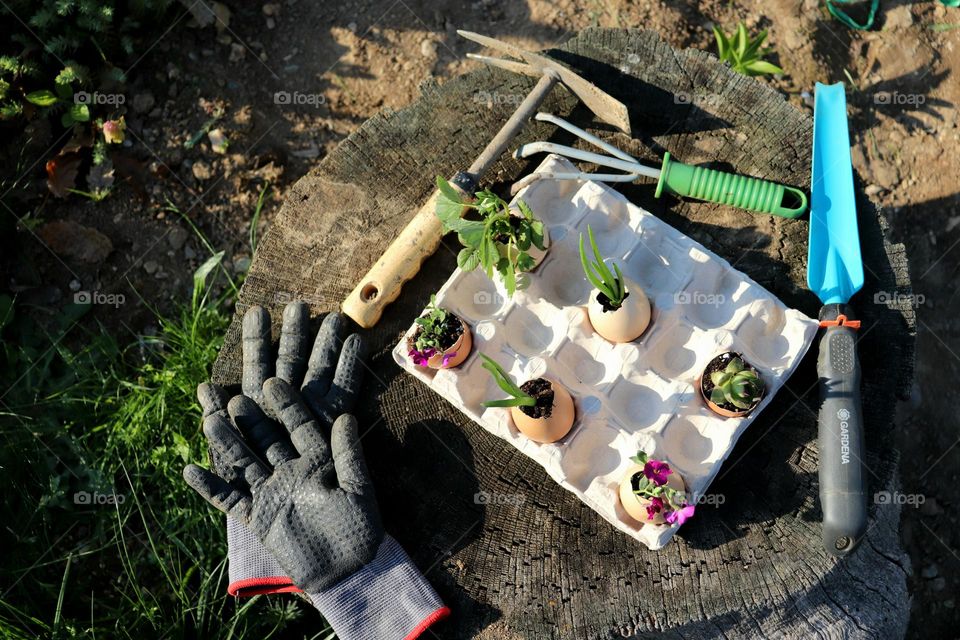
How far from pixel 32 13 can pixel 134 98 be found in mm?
563

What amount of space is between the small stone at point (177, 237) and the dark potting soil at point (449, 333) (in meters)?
1.97

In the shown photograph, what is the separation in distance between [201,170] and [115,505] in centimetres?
164

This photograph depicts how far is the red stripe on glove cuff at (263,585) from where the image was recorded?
2689 mm

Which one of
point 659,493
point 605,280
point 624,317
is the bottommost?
point 659,493

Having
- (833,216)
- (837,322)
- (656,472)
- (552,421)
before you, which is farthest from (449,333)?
(833,216)

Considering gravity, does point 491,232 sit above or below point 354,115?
above

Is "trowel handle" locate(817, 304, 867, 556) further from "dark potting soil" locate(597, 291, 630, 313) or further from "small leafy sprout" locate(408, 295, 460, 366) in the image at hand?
"small leafy sprout" locate(408, 295, 460, 366)

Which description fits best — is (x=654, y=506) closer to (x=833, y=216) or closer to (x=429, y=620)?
(x=429, y=620)

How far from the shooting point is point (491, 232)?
251 centimetres

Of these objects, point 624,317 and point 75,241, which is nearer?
point 624,317

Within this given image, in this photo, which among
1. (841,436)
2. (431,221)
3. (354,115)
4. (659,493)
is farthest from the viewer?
(354,115)

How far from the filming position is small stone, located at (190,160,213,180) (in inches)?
162

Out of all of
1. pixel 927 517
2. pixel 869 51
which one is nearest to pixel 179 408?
pixel 927 517

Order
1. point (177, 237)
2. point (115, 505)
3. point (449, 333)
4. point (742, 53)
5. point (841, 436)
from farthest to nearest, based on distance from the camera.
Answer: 1. point (177, 237)
2. point (742, 53)
3. point (115, 505)
4. point (449, 333)
5. point (841, 436)
